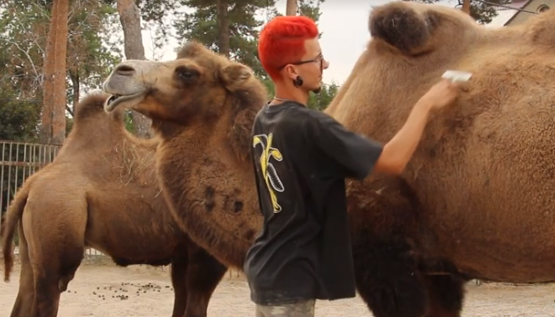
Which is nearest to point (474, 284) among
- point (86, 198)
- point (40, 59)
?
point (86, 198)

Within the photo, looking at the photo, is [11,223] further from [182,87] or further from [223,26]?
[223,26]

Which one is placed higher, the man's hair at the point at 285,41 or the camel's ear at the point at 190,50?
the camel's ear at the point at 190,50

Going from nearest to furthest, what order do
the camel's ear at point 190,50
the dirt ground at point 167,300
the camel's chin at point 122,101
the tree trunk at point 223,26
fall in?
the camel's chin at point 122,101
the camel's ear at point 190,50
the dirt ground at point 167,300
the tree trunk at point 223,26

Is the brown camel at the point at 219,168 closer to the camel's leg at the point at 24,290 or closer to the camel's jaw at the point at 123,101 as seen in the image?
the camel's jaw at the point at 123,101

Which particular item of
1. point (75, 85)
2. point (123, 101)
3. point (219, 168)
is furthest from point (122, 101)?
point (75, 85)

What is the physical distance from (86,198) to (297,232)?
6.06m

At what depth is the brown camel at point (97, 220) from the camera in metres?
8.05

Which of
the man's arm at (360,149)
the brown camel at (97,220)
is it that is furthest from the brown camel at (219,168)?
the brown camel at (97,220)

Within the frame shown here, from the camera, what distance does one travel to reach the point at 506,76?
3.70 meters

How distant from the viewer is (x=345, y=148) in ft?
8.95

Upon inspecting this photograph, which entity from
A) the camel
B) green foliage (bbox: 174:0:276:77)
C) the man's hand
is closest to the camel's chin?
the camel

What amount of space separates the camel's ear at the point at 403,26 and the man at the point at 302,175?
1113 mm

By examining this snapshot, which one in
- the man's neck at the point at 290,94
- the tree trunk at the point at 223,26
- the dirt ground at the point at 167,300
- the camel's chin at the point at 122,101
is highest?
the tree trunk at the point at 223,26

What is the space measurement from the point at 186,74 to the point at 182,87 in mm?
112
